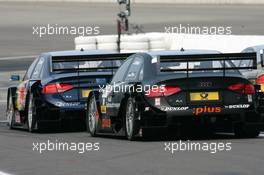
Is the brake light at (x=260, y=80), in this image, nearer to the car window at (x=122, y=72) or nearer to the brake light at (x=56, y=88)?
the car window at (x=122, y=72)

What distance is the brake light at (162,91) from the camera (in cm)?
1545

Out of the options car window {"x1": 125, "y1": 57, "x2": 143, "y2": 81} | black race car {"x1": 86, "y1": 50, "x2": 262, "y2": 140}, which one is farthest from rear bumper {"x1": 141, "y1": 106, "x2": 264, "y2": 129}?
car window {"x1": 125, "y1": 57, "x2": 143, "y2": 81}

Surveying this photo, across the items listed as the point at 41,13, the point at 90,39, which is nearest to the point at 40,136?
the point at 90,39

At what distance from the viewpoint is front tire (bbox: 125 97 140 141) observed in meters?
15.5

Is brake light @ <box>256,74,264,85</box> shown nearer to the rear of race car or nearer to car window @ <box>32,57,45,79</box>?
the rear of race car

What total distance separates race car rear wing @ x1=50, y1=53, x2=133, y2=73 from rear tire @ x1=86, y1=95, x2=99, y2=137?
44.0 inches

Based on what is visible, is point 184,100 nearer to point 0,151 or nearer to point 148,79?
point 148,79

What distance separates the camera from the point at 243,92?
15.7m

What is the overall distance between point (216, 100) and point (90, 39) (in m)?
22.4

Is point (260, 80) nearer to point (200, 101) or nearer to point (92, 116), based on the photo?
point (92, 116)
